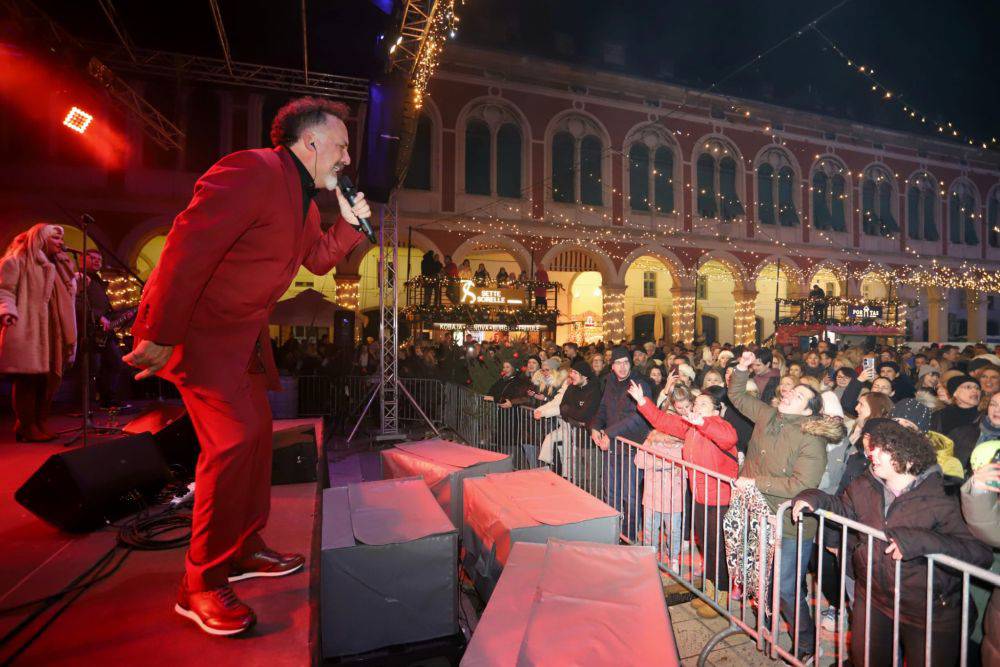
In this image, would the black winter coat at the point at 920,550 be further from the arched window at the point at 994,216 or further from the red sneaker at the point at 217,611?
the arched window at the point at 994,216

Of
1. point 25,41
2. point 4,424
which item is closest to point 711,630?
point 4,424

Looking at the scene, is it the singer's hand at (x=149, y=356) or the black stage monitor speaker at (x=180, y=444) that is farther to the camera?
the black stage monitor speaker at (x=180, y=444)

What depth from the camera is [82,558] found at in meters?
2.63

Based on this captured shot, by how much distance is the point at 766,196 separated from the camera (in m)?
22.8

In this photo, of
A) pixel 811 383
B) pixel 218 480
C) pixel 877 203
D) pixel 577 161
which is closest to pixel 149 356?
pixel 218 480

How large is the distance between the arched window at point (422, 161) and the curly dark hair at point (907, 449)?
1681 cm

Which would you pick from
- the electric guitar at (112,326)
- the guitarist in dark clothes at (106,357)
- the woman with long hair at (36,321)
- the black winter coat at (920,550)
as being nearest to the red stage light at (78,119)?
the guitarist in dark clothes at (106,357)

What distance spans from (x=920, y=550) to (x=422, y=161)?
1774 cm

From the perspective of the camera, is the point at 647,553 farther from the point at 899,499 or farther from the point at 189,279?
the point at 189,279

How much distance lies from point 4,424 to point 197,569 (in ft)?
19.8

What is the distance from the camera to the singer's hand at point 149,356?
186 cm

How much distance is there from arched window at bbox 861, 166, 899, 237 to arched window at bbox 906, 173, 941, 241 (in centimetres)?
108

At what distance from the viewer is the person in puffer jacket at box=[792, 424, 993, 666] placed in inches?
106

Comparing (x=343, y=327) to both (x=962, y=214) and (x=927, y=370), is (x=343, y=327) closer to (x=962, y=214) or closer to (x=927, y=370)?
(x=927, y=370)
